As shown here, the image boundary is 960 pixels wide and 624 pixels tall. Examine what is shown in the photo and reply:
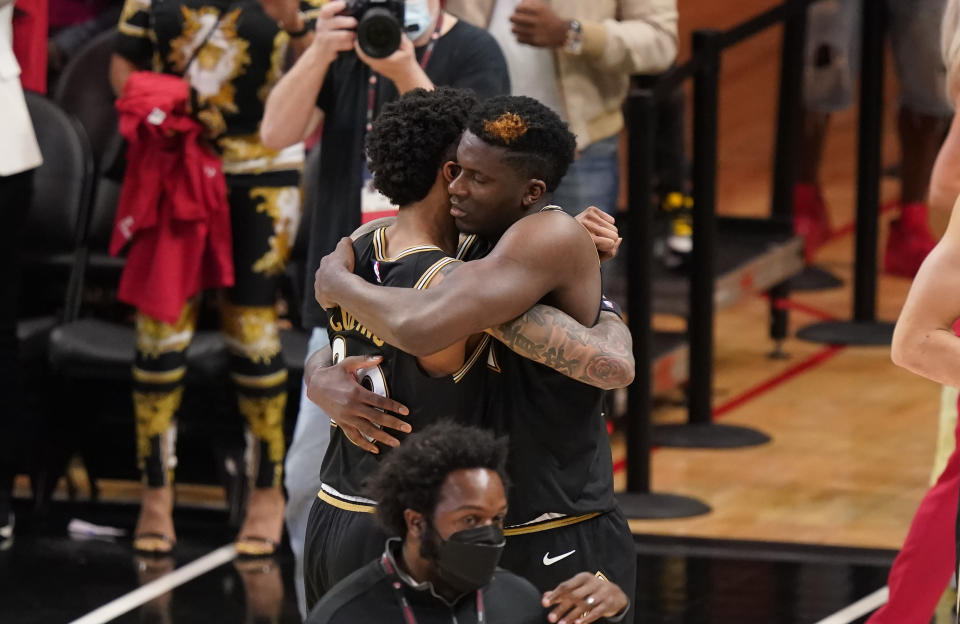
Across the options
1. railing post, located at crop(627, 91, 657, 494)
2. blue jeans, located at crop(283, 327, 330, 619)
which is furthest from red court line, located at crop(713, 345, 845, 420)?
blue jeans, located at crop(283, 327, 330, 619)

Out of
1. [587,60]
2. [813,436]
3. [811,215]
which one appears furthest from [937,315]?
[811,215]

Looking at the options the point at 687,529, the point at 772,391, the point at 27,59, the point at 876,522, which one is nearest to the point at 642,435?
the point at 687,529

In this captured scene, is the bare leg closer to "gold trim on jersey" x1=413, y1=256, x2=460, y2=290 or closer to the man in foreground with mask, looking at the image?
"gold trim on jersey" x1=413, y1=256, x2=460, y2=290

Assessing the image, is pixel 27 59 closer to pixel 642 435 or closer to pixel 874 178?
pixel 642 435

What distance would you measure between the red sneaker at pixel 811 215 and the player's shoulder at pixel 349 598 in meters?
6.19

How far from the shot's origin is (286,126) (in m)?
4.57

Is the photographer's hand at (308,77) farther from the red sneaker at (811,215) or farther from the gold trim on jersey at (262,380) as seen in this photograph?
the red sneaker at (811,215)

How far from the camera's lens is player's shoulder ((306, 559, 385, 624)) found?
2830mm

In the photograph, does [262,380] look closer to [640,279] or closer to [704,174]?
[640,279]

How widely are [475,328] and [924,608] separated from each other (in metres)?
1.90

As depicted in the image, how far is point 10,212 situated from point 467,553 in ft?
10.9

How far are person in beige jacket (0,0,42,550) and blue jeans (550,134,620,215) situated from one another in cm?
161

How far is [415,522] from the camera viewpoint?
2797 mm

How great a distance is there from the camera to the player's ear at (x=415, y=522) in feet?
9.16
